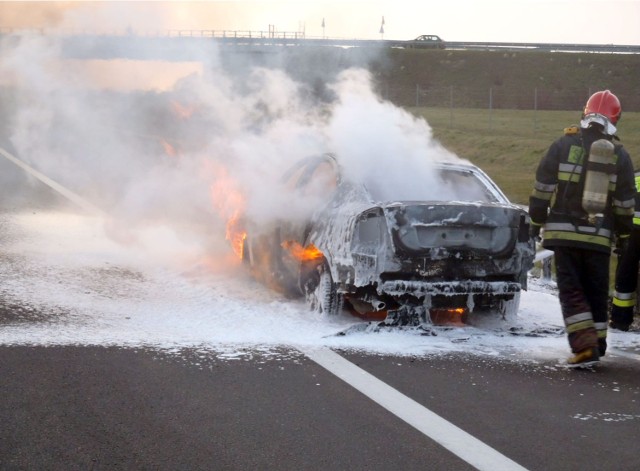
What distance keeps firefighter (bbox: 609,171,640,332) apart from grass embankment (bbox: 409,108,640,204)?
33.1 feet

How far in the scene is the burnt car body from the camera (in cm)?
764

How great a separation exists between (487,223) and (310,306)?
5.87 feet

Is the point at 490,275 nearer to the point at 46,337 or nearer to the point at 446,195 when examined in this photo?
the point at 446,195

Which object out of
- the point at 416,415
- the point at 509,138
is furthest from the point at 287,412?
the point at 509,138

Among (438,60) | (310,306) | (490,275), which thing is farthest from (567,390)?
(438,60)

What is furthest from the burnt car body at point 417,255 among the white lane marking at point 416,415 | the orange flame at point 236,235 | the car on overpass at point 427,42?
the car on overpass at point 427,42

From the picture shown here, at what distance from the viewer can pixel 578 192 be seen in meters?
7.14

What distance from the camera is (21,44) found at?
2188 centimetres

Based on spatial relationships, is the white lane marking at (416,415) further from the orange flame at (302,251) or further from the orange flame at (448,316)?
the orange flame at (448,316)

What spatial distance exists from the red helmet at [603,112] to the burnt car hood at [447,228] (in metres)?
1.10

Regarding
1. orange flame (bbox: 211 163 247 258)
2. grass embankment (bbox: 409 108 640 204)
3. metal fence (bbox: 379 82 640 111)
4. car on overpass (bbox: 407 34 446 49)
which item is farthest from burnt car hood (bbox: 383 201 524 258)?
car on overpass (bbox: 407 34 446 49)

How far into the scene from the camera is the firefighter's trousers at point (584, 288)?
702cm

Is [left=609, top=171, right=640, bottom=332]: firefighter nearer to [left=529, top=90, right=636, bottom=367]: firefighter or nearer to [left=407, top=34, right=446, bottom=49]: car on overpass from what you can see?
[left=529, top=90, right=636, bottom=367]: firefighter

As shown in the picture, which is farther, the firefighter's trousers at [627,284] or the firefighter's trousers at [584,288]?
the firefighter's trousers at [627,284]
